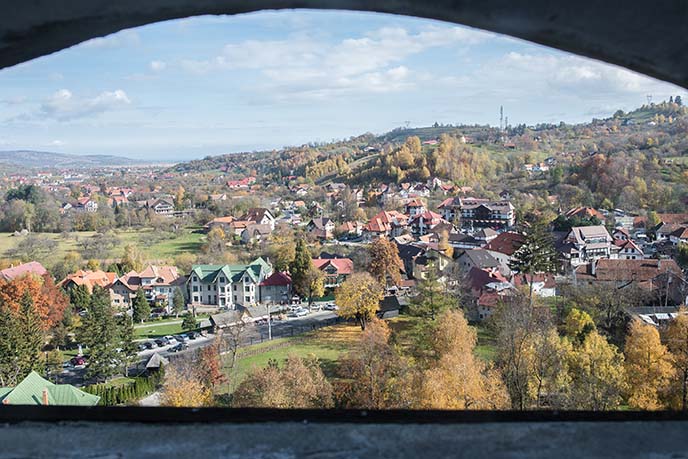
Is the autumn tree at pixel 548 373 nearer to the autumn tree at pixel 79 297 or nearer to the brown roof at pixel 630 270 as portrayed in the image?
the brown roof at pixel 630 270

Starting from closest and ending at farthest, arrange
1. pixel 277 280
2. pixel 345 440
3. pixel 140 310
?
pixel 345 440
pixel 140 310
pixel 277 280

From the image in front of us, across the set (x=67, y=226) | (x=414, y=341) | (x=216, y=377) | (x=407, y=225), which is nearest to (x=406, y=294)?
(x=414, y=341)

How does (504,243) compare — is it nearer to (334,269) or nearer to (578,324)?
(334,269)

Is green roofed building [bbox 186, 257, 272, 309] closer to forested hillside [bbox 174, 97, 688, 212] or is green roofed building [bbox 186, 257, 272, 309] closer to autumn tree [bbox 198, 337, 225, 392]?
autumn tree [bbox 198, 337, 225, 392]

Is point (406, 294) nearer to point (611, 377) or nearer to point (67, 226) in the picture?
point (611, 377)

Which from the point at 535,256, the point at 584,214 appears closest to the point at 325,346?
the point at 535,256
